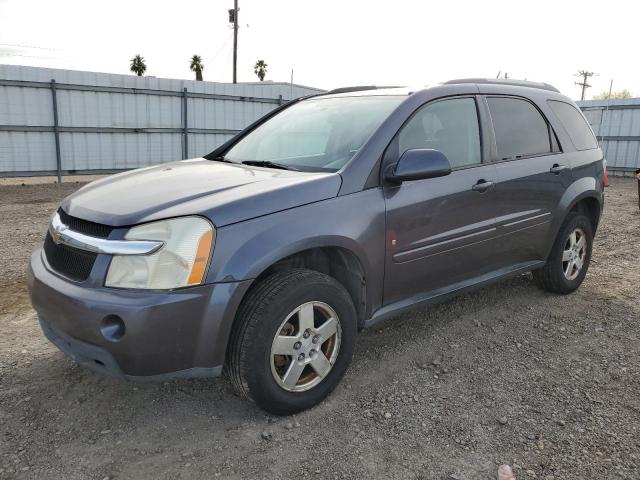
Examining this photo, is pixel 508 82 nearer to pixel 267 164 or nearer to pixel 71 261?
pixel 267 164

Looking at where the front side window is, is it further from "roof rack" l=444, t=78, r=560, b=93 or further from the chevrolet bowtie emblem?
the chevrolet bowtie emblem

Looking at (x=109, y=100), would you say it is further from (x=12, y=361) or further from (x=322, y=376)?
(x=322, y=376)

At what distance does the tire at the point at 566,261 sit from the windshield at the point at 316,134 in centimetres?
207

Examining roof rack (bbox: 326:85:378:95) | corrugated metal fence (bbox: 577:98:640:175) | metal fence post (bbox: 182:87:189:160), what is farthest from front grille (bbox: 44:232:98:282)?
corrugated metal fence (bbox: 577:98:640:175)

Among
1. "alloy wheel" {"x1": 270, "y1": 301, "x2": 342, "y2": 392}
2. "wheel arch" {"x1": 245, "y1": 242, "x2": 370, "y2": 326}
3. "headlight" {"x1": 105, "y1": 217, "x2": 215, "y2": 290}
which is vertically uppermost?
"headlight" {"x1": 105, "y1": 217, "x2": 215, "y2": 290}

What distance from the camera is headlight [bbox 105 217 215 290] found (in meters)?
2.33

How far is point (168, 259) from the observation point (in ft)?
7.69

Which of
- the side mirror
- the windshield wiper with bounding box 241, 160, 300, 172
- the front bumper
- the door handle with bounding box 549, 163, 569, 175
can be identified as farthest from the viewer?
the door handle with bounding box 549, 163, 569, 175

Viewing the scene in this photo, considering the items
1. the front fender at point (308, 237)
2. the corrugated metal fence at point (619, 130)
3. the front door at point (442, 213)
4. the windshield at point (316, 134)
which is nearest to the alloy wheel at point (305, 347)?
the front fender at point (308, 237)

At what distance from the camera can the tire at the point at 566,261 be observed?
4441 millimetres

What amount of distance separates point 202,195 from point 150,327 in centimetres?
70

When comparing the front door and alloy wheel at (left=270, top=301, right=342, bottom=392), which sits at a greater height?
the front door

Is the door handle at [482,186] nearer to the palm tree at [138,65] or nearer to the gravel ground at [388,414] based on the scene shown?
the gravel ground at [388,414]

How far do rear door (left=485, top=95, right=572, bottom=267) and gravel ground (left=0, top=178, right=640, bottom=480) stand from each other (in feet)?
2.12
